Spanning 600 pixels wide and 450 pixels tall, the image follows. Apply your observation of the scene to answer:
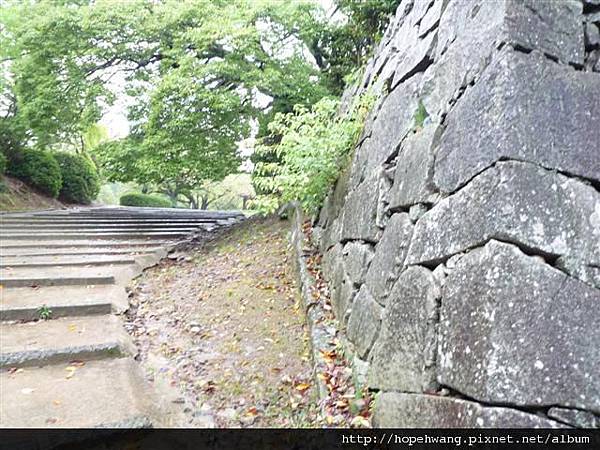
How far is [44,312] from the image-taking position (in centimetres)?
400

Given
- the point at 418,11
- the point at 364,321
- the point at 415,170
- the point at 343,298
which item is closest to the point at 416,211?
the point at 415,170

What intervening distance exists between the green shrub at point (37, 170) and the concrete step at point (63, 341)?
9.76 m

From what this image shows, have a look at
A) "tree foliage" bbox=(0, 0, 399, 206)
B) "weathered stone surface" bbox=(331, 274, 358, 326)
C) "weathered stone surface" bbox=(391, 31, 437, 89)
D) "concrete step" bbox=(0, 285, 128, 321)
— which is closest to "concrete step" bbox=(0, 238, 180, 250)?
"tree foliage" bbox=(0, 0, 399, 206)

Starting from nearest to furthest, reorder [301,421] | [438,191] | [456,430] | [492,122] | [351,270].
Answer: [456,430] → [492,122] → [438,191] → [301,421] → [351,270]

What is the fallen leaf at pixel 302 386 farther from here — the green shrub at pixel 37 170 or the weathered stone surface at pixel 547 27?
the green shrub at pixel 37 170

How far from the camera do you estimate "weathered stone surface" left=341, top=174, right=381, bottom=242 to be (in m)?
3.00

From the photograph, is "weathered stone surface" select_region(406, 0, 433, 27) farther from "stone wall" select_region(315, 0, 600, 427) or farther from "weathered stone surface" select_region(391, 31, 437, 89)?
"stone wall" select_region(315, 0, 600, 427)

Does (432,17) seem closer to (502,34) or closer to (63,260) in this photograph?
(502,34)

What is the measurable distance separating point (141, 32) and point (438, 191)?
22.2 feet

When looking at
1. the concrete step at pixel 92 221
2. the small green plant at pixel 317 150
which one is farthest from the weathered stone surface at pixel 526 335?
the concrete step at pixel 92 221

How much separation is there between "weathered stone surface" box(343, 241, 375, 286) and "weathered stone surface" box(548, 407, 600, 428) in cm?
162

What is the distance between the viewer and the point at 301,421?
2.53 metres

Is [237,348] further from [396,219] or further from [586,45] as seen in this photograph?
[586,45]

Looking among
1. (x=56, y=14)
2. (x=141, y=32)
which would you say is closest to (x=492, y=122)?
(x=141, y=32)
